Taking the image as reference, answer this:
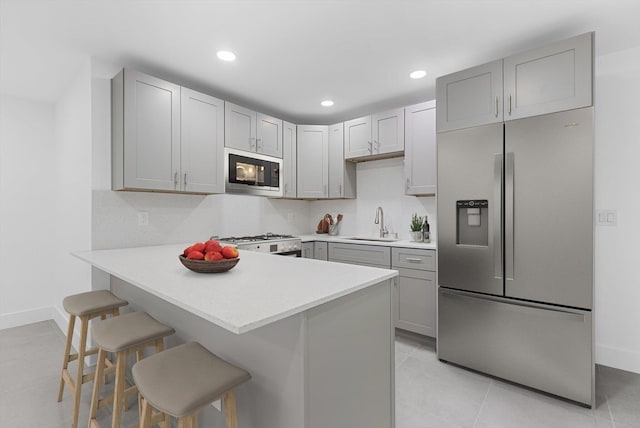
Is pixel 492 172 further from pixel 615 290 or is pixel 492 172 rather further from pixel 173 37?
pixel 173 37

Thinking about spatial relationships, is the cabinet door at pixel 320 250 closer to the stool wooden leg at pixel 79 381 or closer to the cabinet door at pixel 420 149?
the cabinet door at pixel 420 149

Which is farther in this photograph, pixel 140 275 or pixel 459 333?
pixel 459 333

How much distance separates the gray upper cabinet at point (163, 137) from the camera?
2.41m

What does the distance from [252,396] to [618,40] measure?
131 inches

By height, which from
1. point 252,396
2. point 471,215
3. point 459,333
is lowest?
point 459,333

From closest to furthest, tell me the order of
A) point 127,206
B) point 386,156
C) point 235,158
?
point 127,206 < point 235,158 < point 386,156

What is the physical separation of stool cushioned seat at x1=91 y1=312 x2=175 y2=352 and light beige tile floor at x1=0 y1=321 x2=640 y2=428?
2.20 feet

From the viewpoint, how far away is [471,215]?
2.34 metres

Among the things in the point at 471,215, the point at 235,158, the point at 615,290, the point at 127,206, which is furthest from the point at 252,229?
the point at 615,290

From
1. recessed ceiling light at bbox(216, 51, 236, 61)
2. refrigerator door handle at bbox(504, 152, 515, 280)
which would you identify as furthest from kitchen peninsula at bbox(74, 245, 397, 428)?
recessed ceiling light at bbox(216, 51, 236, 61)

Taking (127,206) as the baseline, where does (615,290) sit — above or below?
below

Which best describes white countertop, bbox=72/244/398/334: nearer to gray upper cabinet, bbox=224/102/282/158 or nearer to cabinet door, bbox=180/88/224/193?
cabinet door, bbox=180/88/224/193

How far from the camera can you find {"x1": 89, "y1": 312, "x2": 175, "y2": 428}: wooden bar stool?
1428 mm

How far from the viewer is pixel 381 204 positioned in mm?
3848
